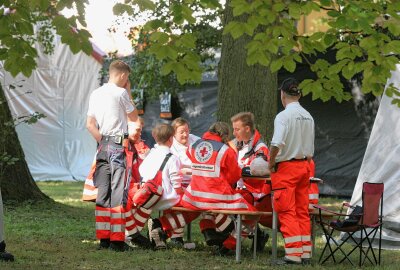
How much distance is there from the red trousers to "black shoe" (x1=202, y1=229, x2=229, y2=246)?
2.54 feet

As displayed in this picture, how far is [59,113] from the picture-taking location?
70.3 ft

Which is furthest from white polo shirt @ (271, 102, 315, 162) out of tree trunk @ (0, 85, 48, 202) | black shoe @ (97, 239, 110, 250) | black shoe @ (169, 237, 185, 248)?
tree trunk @ (0, 85, 48, 202)

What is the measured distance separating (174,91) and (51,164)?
5763 mm

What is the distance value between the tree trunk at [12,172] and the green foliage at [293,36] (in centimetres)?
576

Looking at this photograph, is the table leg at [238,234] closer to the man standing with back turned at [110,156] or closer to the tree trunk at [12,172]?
the man standing with back turned at [110,156]

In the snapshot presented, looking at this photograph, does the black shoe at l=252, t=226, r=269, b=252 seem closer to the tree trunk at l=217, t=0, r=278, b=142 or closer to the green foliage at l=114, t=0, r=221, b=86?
the tree trunk at l=217, t=0, r=278, b=142

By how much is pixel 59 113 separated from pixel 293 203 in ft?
47.3

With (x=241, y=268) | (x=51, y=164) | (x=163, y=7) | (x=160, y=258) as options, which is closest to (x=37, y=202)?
(x=163, y=7)

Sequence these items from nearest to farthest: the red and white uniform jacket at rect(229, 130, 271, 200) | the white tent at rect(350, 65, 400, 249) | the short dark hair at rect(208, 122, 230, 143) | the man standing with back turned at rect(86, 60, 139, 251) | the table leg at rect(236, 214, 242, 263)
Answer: the table leg at rect(236, 214, 242, 263), the short dark hair at rect(208, 122, 230, 143), the man standing with back turned at rect(86, 60, 139, 251), the red and white uniform jacket at rect(229, 130, 271, 200), the white tent at rect(350, 65, 400, 249)

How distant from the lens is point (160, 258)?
317 inches

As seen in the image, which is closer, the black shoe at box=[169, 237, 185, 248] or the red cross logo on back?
the red cross logo on back

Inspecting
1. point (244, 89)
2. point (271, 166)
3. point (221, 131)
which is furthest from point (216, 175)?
point (244, 89)

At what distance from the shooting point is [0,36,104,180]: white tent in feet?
68.6

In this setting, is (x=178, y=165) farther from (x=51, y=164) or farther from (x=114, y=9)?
(x=51, y=164)
